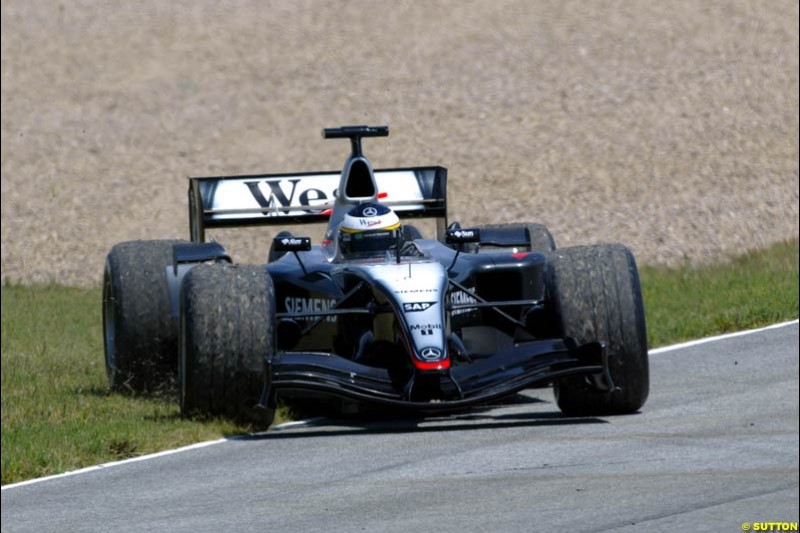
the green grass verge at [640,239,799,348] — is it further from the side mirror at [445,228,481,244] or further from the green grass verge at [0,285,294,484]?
the green grass verge at [0,285,294,484]

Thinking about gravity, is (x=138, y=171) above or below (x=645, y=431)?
above

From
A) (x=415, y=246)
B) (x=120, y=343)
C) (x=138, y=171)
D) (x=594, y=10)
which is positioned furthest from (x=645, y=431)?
(x=594, y=10)

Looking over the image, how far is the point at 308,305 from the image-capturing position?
11070mm

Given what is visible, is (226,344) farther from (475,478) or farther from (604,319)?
(604,319)

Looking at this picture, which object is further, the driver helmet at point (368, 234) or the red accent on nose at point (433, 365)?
the driver helmet at point (368, 234)

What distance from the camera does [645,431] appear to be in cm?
980

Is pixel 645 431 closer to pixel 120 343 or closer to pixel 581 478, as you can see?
pixel 581 478

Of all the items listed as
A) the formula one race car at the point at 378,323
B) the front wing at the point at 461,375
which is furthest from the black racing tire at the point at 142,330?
the front wing at the point at 461,375

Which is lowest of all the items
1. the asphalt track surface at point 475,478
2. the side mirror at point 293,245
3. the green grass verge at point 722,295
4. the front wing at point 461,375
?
the asphalt track surface at point 475,478

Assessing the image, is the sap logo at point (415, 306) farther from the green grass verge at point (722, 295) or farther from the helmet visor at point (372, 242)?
the green grass verge at point (722, 295)

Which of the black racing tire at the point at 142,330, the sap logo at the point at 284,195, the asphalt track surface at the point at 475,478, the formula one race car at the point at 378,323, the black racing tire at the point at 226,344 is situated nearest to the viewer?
the asphalt track surface at the point at 475,478

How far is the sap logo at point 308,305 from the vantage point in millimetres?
10914

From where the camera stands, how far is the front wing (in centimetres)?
952

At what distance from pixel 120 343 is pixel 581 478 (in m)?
5.08
